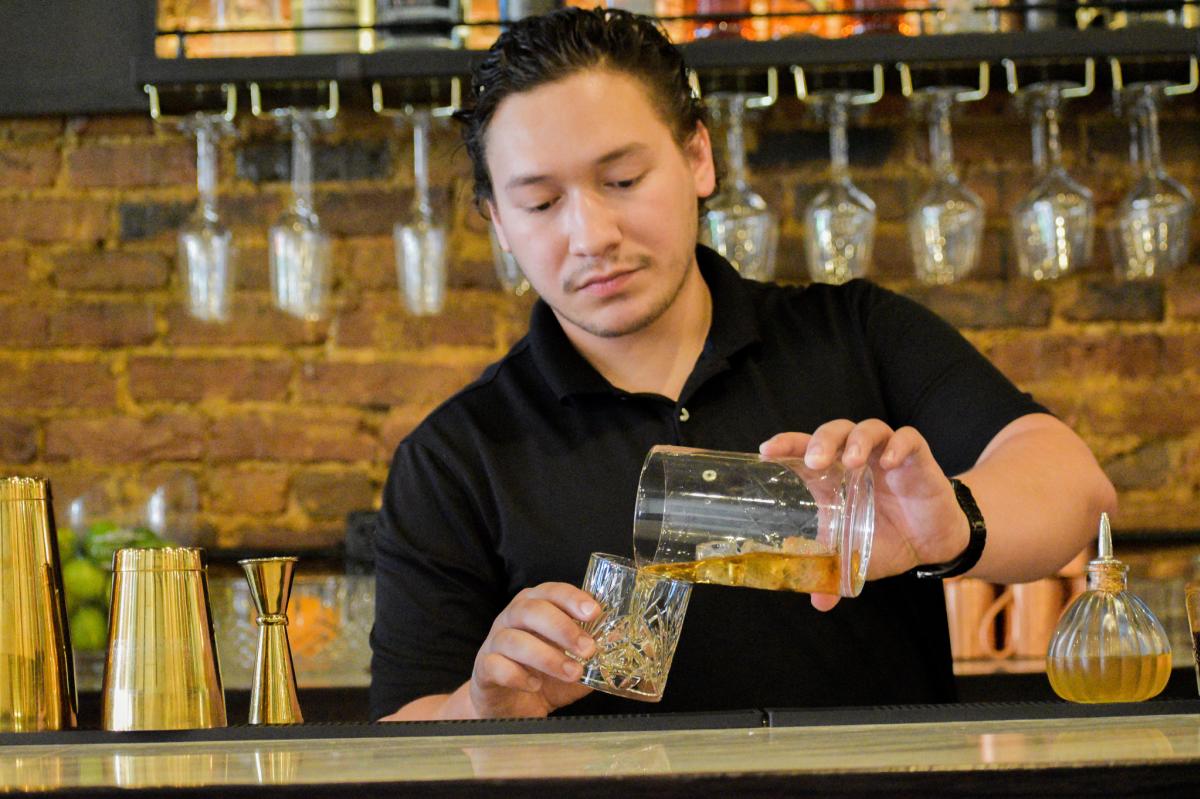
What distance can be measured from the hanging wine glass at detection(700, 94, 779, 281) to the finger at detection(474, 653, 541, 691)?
3.51 ft

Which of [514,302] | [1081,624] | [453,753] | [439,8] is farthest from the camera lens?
[514,302]

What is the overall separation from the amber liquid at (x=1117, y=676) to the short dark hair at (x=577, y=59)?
0.73m

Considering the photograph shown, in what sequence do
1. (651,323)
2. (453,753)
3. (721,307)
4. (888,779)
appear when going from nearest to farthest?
(888,779) < (453,753) < (651,323) < (721,307)

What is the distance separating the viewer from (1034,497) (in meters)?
1.35

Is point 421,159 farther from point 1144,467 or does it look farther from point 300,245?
point 1144,467

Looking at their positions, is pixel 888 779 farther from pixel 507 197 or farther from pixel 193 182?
pixel 193 182

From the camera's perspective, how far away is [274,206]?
8.46ft

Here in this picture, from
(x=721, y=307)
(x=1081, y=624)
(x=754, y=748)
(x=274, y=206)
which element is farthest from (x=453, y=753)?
(x=274, y=206)

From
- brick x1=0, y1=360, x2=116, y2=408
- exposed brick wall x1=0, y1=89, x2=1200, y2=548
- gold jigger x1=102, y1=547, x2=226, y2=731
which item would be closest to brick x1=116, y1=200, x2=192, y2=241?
exposed brick wall x1=0, y1=89, x2=1200, y2=548

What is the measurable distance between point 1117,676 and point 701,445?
55 cm

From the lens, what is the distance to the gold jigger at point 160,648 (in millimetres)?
1062

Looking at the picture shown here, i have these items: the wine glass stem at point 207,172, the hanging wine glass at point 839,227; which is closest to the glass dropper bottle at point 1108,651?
the hanging wine glass at point 839,227

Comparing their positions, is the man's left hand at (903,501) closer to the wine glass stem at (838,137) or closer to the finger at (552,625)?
the finger at (552,625)

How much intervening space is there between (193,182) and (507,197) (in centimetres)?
122
